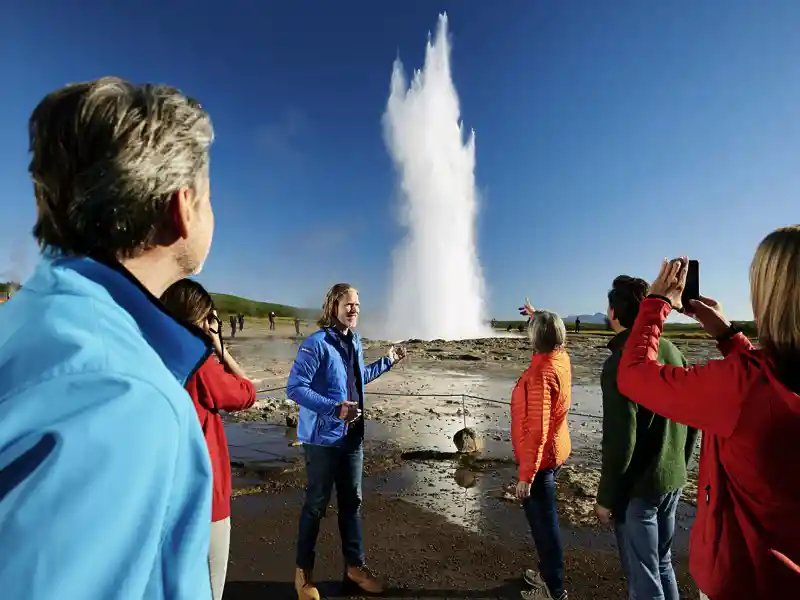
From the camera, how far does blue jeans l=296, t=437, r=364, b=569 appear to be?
4.29 metres

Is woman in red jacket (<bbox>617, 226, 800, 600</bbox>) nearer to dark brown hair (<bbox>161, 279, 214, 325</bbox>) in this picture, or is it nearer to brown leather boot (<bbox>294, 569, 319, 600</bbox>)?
dark brown hair (<bbox>161, 279, 214, 325</bbox>)

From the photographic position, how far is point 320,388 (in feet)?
14.6

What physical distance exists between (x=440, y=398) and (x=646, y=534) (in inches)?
500

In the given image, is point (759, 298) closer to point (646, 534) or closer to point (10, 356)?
point (646, 534)

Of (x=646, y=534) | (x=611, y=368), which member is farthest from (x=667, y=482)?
(x=611, y=368)

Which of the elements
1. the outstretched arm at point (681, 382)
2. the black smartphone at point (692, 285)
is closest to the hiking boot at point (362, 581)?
the outstretched arm at point (681, 382)

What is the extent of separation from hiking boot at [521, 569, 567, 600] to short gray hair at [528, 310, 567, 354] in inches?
86.3

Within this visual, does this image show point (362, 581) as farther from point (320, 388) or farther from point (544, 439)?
point (544, 439)

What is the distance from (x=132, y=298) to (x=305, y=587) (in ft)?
13.7

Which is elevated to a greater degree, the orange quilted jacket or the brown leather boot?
the orange quilted jacket

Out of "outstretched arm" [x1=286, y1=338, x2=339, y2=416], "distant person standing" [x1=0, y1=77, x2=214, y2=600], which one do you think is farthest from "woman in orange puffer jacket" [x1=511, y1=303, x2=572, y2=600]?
"distant person standing" [x1=0, y1=77, x2=214, y2=600]

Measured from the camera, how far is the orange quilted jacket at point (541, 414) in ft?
13.5

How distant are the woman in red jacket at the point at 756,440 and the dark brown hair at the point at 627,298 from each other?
4.59 ft

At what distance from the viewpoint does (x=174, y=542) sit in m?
0.92
